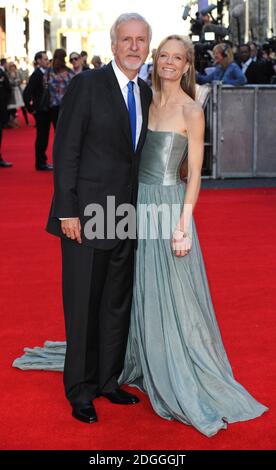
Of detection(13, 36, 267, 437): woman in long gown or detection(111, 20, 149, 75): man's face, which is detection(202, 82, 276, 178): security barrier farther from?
detection(111, 20, 149, 75): man's face

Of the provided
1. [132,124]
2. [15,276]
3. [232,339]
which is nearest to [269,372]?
[232,339]

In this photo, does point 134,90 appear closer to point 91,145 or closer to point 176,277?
point 91,145

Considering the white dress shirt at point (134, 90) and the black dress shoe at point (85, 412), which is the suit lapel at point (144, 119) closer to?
the white dress shirt at point (134, 90)

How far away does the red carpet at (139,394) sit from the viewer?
3357mm

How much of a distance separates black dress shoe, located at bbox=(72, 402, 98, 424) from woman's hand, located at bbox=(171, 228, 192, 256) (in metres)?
0.73

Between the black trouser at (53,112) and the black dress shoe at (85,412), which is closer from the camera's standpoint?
the black dress shoe at (85,412)

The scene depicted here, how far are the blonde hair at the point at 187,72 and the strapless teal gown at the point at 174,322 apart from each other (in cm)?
22

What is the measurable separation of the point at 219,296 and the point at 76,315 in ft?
6.68

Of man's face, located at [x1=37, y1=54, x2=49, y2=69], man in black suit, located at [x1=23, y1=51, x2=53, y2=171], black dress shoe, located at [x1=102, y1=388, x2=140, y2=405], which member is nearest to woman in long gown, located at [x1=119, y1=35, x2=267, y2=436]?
black dress shoe, located at [x1=102, y1=388, x2=140, y2=405]

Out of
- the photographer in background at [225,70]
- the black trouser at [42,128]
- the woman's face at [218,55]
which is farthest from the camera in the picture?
the black trouser at [42,128]

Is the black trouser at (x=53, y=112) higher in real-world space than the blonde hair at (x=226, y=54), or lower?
lower

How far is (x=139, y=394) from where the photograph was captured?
385 cm

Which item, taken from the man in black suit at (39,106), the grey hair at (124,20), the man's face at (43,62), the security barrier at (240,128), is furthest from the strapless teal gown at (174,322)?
the man's face at (43,62)
